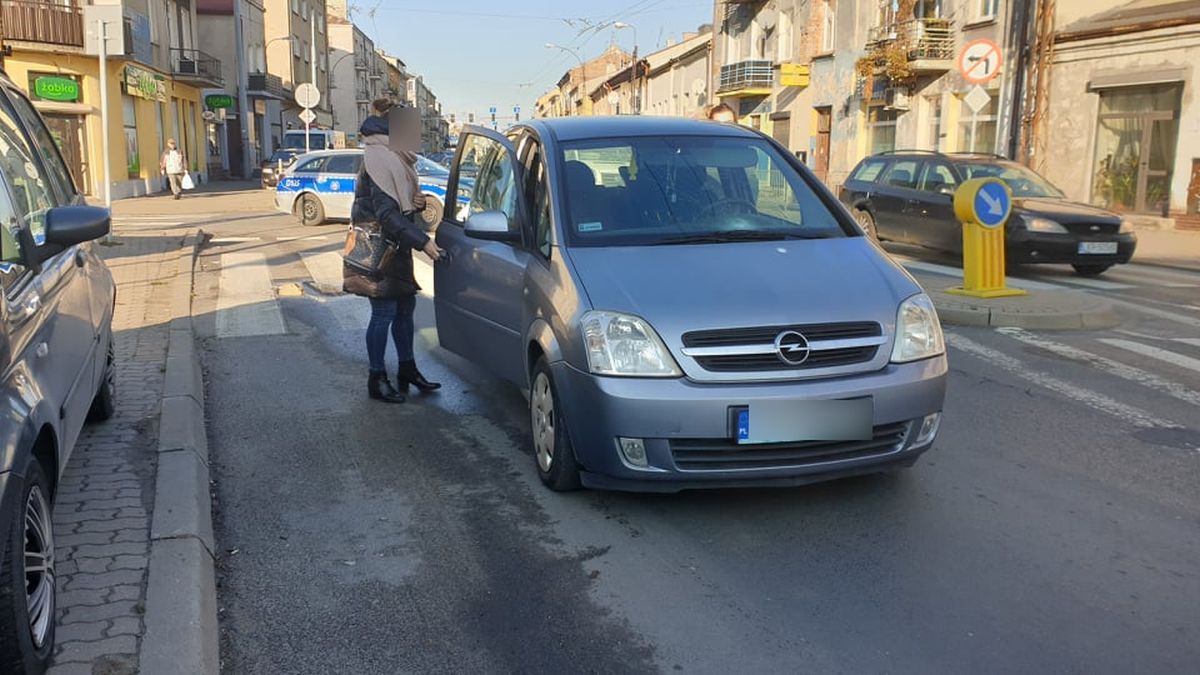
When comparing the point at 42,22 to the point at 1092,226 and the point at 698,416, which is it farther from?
the point at 698,416

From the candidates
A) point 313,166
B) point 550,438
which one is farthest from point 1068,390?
point 313,166

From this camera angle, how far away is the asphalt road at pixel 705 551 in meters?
3.28

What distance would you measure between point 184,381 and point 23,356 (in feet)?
11.1

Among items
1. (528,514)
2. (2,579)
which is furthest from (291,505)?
(2,579)

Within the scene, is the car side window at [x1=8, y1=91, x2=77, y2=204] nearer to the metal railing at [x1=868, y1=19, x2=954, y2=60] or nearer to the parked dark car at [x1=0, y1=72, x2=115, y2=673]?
the parked dark car at [x1=0, y1=72, x2=115, y2=673]

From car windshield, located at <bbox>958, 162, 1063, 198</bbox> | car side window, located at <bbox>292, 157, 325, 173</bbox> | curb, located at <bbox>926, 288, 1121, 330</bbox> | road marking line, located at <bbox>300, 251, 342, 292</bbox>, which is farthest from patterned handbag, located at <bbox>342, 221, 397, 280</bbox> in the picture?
car side window, located at <bbox>292, 157, 325, 173</bbox>

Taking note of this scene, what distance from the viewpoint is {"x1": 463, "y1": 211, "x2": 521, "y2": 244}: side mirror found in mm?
5129

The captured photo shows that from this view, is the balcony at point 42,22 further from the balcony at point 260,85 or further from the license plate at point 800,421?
the license plate at point 800,421

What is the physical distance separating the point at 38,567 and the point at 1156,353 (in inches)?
307

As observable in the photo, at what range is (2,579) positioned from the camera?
8.67 feet

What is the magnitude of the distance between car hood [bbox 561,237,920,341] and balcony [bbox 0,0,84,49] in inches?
1107

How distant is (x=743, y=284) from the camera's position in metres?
4.28

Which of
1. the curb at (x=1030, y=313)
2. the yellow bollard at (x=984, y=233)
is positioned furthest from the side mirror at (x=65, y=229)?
the yellow bollard at (x=984, y=233)

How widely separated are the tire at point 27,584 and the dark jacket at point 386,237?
3006 mm
